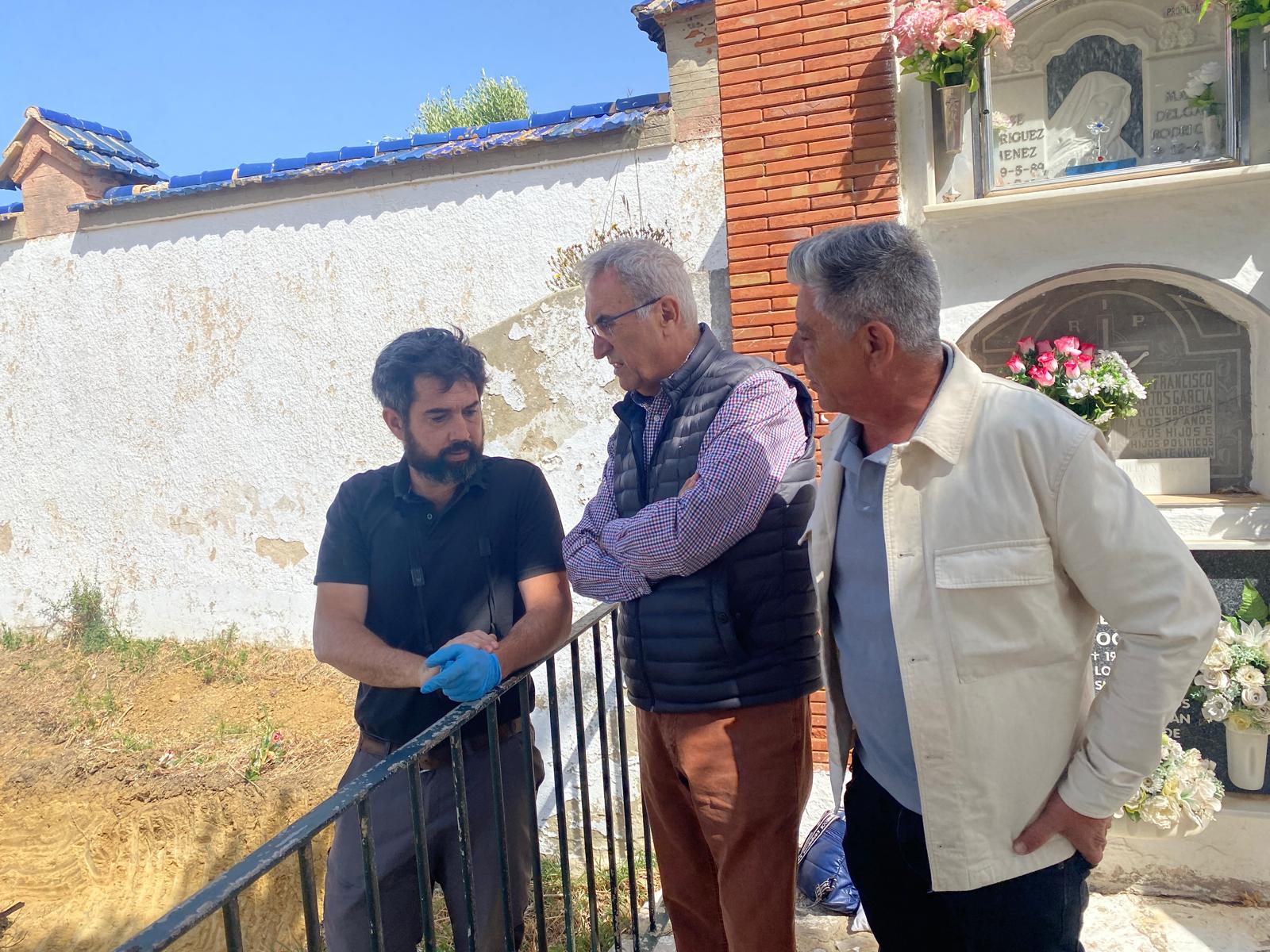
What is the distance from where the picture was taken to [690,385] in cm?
208

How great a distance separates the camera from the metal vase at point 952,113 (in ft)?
12.3

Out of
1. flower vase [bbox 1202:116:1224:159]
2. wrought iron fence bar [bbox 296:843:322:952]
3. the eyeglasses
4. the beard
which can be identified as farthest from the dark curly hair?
flower vase [bbox 1202:116:1224:159]

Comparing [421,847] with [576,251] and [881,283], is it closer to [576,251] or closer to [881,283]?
[881,283]

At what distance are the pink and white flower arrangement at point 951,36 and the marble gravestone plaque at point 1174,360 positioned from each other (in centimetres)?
103

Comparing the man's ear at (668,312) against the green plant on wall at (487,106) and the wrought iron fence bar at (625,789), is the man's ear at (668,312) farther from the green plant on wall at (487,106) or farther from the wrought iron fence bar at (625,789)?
the green plant on wall at (487,106)

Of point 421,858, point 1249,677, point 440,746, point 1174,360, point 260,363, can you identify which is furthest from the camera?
point 260,363

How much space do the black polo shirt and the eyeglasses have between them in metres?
0.47

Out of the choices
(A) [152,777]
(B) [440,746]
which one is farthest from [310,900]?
(A) [152,777]

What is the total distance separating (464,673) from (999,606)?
1.14 metres

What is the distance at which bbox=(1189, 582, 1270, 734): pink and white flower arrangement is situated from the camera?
3316mm

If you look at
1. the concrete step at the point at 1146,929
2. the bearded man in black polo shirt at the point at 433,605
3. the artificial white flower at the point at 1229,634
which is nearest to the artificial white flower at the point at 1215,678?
the artificial white flower at the point at 1229,634

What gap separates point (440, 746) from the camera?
88.1 inches

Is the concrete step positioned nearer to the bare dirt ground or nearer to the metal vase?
the metal vase

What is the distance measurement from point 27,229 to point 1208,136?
7108 millimetres
